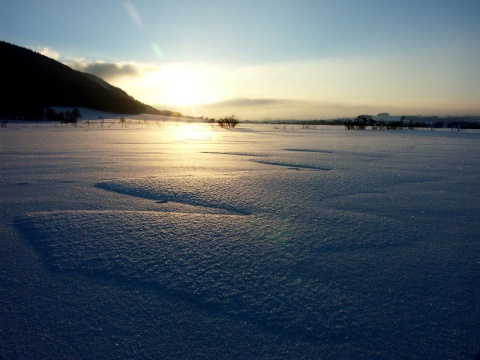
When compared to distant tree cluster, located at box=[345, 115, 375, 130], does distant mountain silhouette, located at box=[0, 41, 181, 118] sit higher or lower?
higher

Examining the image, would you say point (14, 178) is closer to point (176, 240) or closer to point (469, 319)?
point (176, 240)

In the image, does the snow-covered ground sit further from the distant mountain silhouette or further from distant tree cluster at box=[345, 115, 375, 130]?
the distant mountain silhouette

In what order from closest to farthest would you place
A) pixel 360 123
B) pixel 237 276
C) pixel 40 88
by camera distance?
pixel 237 276, pixel 360 123, pixel 40 88

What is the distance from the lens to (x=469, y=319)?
0.98m

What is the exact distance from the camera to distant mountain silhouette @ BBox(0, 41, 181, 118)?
142 feet

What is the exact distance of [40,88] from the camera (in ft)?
163

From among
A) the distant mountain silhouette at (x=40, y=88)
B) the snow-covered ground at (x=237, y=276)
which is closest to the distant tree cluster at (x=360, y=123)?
the snow-covered ground at (x=237, y=276)

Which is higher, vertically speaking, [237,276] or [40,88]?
[40,88]

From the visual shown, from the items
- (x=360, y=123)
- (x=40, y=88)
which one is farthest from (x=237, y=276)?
(x=40, y=88)

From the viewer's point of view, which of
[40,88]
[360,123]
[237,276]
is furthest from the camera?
[40,88]

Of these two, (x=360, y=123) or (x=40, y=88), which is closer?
(x=360, y=123)

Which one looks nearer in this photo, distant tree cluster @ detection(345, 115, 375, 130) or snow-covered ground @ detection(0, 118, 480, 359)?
snow-covered ground @ detection(0, 118, 480, 359)

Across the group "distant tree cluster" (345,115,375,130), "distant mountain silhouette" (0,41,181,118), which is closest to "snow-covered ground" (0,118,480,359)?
"distant tree cluster" (345,115,375,130)

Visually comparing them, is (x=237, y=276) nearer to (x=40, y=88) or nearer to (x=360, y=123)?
(x=360, y=123)
